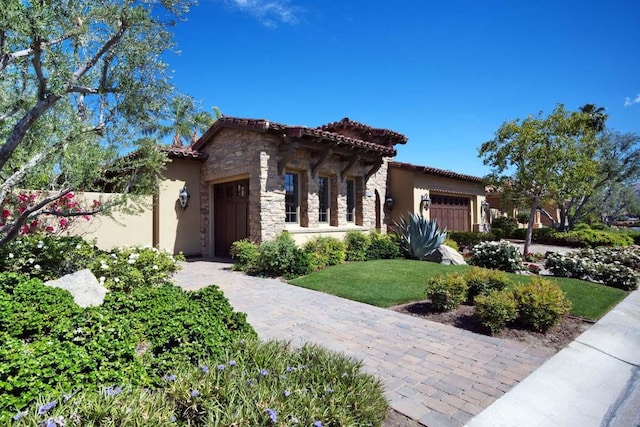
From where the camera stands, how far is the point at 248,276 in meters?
9.23

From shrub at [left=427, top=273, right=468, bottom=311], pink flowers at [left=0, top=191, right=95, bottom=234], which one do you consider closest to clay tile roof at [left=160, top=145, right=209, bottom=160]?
pink flowers at [left=0, top=191, right=95, bottom=234]

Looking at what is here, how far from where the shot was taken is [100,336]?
2936 mm

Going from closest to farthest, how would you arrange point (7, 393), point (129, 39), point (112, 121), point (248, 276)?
1. point (7, 393)
2. point (129, 39)
3. point (112, 121)
4. point (248, 276)

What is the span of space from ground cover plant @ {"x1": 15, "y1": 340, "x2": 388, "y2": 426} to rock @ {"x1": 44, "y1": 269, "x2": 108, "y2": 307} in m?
2.65

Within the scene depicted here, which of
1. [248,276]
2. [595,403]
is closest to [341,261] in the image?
[248,276]

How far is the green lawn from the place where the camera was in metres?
6.61

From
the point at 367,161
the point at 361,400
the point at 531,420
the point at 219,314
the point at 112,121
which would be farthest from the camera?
the point at 367,161

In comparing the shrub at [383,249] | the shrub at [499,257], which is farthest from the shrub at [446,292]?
the shrub at [383,249]

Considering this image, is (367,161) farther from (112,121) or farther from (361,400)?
(361,400)

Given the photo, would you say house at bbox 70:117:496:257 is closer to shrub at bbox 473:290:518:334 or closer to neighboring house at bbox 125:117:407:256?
neighboring house at bbox 125:117:407:256

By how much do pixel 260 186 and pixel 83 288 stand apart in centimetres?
652

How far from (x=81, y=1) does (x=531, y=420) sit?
24.1ft

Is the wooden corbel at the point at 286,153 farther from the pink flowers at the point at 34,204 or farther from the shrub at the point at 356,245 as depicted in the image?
the pink flowers at the point at 34,204

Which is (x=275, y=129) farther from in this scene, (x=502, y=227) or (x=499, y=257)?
(x=502, y=227)
